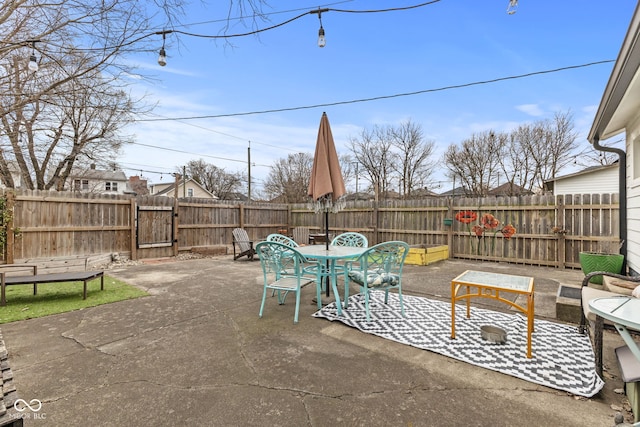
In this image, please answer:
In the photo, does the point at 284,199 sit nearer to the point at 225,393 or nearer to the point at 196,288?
the point at 196,288

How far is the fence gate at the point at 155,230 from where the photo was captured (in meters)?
7.68

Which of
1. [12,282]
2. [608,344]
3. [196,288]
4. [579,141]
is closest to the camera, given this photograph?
[608,344]

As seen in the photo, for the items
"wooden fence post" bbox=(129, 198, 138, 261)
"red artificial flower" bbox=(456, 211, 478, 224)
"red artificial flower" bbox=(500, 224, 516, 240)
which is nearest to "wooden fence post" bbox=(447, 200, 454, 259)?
"red artificial flower" bbox=(456, 211, 478, 224)

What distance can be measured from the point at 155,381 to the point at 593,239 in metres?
7.91

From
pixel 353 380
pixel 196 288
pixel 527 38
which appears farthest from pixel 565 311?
pixel 527 38

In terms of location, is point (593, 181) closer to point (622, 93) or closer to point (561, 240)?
point (561, 240)

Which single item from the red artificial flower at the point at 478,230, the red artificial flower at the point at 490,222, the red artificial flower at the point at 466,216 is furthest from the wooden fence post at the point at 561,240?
the red artificial flower at the point at 466,216

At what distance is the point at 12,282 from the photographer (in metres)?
3.68

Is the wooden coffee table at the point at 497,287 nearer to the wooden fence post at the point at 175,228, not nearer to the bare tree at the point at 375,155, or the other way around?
the wooden fence post at the point at 175,228

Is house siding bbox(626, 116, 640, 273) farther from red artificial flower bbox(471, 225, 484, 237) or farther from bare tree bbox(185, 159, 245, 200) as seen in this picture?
bare tree bbox(185, 159, 245, 200)

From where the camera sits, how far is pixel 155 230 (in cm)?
797

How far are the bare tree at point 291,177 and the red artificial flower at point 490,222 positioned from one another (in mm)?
15593

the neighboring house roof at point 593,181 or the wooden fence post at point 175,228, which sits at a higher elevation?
the neighboring house roof at point 593,181

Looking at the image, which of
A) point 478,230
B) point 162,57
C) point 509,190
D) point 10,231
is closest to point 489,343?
point 162,57
